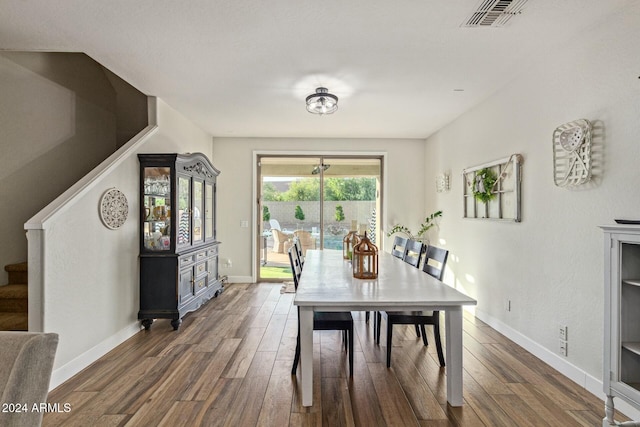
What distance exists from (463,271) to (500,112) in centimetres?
193

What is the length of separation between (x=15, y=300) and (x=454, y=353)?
356 cm

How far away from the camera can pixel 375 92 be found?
368 cm

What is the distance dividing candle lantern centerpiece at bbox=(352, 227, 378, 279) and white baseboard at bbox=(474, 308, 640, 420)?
152cm

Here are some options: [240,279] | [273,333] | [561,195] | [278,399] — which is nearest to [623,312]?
[561,195]

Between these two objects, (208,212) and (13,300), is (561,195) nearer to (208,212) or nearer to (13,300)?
(208,212)

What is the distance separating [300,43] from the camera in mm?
2621

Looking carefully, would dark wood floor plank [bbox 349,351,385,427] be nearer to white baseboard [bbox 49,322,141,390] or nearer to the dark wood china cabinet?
white baseboard [bbox 49,322,141,390]

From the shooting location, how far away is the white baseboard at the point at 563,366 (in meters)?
2.13

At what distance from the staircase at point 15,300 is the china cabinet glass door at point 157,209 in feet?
3.46

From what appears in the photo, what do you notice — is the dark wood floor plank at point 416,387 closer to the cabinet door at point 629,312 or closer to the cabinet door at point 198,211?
the cabinet door at point 629,312

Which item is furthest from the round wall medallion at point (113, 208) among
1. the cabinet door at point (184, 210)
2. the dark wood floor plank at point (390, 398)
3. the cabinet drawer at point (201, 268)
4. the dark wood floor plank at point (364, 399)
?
the dark wood floor plank at point (390, 398)

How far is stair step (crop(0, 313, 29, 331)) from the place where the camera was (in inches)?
105

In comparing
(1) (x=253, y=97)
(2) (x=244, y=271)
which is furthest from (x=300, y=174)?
(1) (x=253, y=97)

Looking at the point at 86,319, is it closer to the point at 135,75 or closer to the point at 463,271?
the point at 135,75
